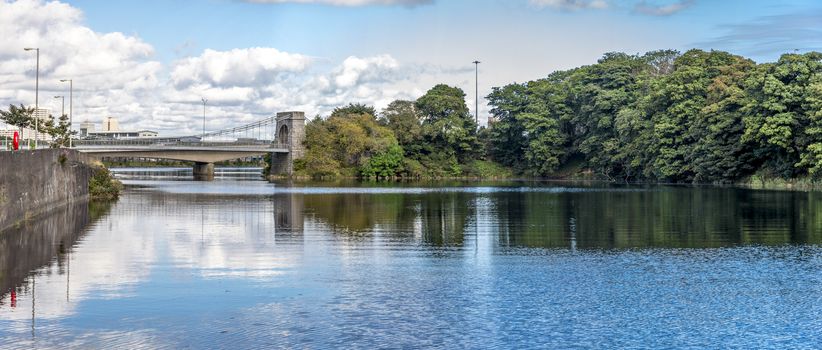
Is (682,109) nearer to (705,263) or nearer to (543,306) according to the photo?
(705,263)

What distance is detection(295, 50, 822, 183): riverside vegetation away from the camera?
236 feet

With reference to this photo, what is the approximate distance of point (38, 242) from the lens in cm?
2869

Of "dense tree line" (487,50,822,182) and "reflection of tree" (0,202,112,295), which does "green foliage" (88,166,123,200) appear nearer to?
"reflection of tree" (0,202,112,295)

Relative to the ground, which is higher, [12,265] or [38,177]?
[38,177]

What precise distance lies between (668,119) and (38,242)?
6821 centimetres

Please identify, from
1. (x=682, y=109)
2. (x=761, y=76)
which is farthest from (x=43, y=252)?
(x=682, y=109)

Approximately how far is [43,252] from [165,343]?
527 inches

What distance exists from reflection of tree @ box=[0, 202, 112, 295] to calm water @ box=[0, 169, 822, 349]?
0.29 feet

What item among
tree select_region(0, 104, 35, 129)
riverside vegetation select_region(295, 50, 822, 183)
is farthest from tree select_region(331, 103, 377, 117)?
tree select_region(0, 104, 35, 129)

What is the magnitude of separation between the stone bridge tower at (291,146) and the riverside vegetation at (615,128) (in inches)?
47.9

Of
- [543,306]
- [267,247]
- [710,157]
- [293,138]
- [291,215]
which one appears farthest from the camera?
[293,138]

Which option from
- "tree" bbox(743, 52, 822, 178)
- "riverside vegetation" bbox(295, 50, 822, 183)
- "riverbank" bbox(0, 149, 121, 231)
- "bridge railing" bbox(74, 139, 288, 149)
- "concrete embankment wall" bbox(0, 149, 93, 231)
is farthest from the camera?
"bridge railing" bbox(74, 139, 288, 149)

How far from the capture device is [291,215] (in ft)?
138

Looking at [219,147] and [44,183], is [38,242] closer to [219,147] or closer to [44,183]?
[44,183]
